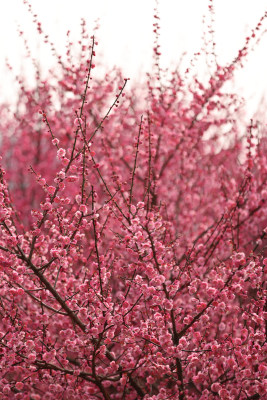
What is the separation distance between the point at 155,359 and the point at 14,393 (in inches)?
66.1

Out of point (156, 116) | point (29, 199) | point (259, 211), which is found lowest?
point (259, 211)

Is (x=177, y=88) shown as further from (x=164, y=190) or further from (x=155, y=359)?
(x=155, y=359)

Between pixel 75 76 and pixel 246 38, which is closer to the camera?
pixel 246 38

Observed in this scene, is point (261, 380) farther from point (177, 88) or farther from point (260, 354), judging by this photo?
point (177, 88)

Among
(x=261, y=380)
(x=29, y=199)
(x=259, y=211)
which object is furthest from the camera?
(x=29, y=199)

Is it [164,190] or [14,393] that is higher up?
[164,190]

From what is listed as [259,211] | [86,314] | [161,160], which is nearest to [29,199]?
[161,160]

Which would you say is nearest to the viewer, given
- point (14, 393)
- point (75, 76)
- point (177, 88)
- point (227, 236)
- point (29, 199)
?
point (14, 393)

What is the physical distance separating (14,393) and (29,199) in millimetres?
10277

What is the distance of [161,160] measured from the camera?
26.5 feet

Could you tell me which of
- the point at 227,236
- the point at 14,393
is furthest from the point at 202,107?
the point at 14,393

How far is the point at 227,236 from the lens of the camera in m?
5.41

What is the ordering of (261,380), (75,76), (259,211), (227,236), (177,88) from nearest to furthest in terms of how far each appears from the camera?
(261,380) → (227,236) → (259,211) → (75,76) → (177,88)

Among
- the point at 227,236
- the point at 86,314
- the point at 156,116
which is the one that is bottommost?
the point at 86,314
